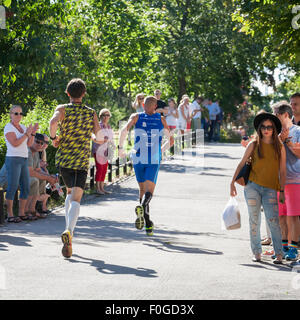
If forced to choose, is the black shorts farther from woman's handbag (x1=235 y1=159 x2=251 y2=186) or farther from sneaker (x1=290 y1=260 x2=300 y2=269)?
sneaker (x1=290 y1=260 x2=300 y2=269)

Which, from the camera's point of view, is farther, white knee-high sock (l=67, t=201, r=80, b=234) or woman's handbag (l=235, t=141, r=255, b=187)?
woman's handbag (l=235, t=141, r=255, b=187)

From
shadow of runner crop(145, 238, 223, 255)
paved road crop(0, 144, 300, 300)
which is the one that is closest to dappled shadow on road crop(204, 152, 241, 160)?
paved road crop(0, 144, 300, 300)

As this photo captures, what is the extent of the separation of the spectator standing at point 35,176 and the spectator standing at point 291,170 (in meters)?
4.82

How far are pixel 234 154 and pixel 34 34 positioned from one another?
51.4 ft

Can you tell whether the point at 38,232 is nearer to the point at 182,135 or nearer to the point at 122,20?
the point at 122,20

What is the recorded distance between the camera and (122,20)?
23.8 meters

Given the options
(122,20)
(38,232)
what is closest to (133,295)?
(38,232)

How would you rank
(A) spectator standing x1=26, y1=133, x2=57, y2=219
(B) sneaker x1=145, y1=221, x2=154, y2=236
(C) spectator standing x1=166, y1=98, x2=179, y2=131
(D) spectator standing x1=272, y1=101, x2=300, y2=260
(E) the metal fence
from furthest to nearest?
→ (C) spectator standing x1=166, y1=98, x2=179, y2=131, (E) the metal fence, (A) spectator standing x1=26, y1=133, x2=57, y2=219, (B) sneaker x1=145, y1=221, x2=154, y2=236, (D) spectator standing x1=272, y1=101, x2=300, y2=260

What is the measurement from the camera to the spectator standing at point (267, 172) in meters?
9.26

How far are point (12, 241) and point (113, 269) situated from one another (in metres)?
2.36

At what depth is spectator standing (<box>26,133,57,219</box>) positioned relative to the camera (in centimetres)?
1318

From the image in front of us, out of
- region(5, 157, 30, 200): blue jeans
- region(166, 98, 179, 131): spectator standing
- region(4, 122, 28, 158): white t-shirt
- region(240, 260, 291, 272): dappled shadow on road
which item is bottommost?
region(240, 260, 291, 272): dappled shadow on road

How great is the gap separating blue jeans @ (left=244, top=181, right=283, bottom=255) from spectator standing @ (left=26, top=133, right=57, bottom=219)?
4.83 m

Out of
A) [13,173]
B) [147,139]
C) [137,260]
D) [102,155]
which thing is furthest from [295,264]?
[102,155]
